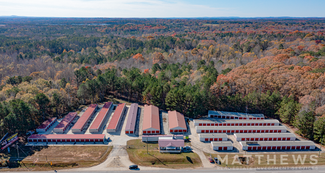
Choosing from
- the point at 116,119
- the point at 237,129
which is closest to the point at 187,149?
the point at 237,129

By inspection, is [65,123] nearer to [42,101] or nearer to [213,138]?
[42,101]

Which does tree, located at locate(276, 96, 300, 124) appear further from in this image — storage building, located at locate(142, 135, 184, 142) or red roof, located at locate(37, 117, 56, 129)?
red roof, located at locate(37, 117, 56, 129)

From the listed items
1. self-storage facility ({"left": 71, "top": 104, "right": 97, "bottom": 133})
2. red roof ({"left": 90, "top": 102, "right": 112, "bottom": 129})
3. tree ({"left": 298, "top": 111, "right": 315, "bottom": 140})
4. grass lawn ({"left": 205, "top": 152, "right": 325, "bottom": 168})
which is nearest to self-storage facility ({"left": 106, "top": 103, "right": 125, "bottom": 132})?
red roof ({"left": 90, "top": 102, "right": 112, "bottom": 129})

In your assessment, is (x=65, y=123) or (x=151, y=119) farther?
(x=151, y=119)

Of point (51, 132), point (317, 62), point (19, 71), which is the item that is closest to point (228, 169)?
point (51, 132)

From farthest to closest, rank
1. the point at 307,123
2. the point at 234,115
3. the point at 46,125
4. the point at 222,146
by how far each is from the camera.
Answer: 1. the point at 234,115
2. the point at 46,125
3. the point at 307,123
4. the point at 222,146

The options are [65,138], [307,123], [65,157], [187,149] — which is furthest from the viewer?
[307,123]
